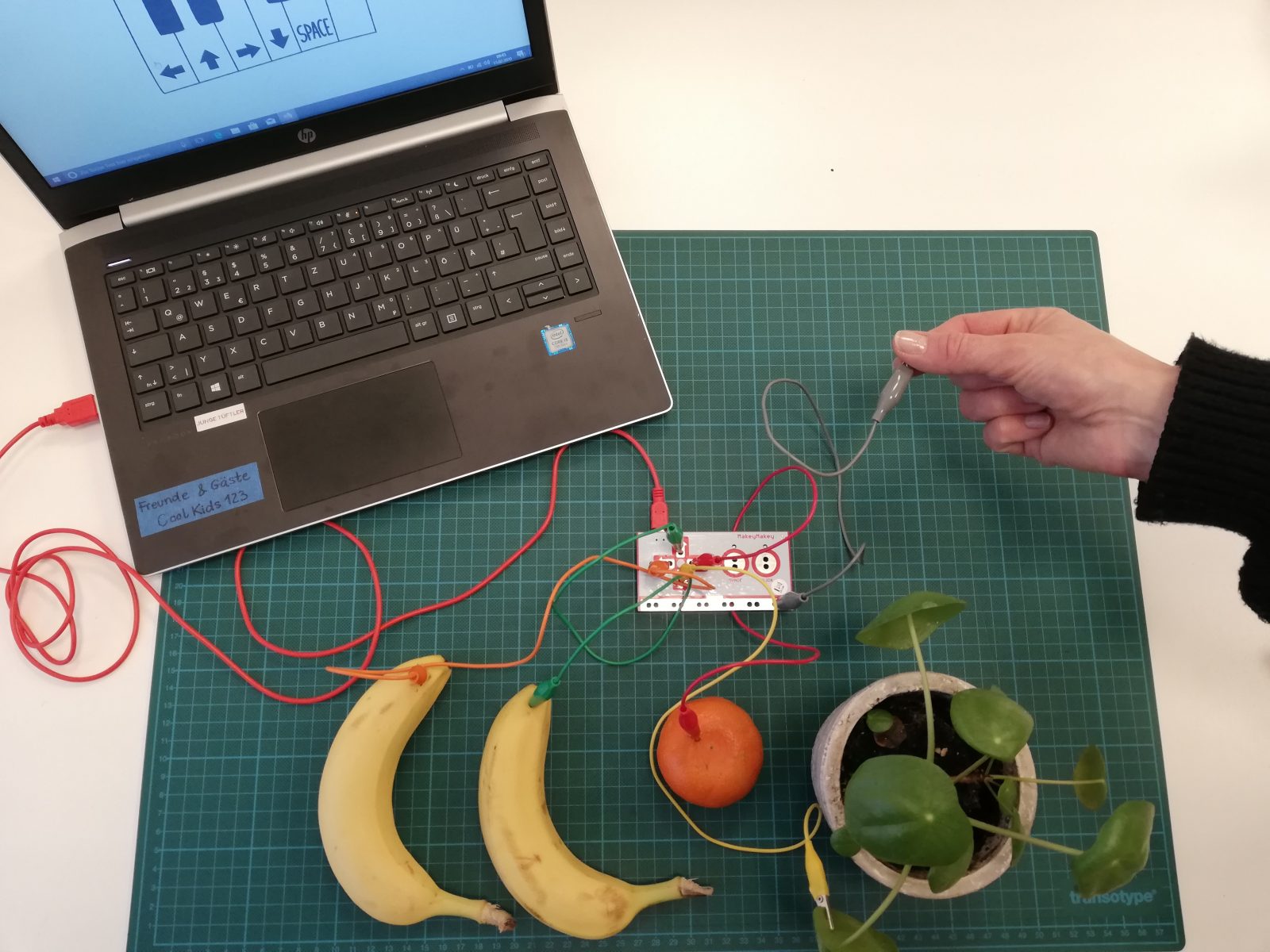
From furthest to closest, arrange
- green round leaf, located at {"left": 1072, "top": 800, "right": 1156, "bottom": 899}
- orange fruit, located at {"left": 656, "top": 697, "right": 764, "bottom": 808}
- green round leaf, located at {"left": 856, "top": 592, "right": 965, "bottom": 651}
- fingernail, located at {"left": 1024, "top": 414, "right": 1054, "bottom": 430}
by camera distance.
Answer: fingernail, located at {"left": 1024, "top": 414, "right": 1054, "bottom": 430} → orange fruit, located at {"left": 656, "top": 697, "right": 764, "bottom": 808} → green round leaf, located at {"left": 856, "top": 592, "right": 965, "bottom": 651} → green round leaf, located at {"left": 1072, "top": 800, "right": 1156, "bottom": 899}

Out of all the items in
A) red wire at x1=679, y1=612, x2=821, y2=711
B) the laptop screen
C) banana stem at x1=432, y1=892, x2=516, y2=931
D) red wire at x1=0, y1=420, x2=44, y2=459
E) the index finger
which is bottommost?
banana stem at x1=432, y1=892, x2=516, y2=931

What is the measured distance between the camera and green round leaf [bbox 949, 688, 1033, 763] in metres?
0.56

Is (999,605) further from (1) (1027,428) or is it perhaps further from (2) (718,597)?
(2) (718,597)

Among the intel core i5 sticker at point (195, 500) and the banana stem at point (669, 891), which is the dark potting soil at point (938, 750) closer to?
the banana stem at point (669, 891)

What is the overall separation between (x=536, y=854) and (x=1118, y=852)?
478 mm

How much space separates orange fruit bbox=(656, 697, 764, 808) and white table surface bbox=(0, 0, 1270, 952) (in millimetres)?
467

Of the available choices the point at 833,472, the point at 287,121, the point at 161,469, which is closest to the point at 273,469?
the point at 161,469

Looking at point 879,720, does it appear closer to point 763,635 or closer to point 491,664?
point 763,635

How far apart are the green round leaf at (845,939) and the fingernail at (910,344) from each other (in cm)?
51

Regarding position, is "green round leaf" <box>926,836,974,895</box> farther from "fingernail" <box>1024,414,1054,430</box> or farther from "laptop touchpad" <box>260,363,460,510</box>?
"laptop touchpad" <box>260,363,460,510</box>

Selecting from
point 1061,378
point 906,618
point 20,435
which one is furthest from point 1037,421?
point 20,435

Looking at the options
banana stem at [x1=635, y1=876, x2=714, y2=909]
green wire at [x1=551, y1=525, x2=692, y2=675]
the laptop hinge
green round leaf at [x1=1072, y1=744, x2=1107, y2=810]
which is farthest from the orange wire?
the laptop hinge

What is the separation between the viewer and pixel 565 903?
0.71 metres

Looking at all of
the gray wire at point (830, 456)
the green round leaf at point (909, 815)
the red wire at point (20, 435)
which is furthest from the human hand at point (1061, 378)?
the red wire at point (20, 435)
